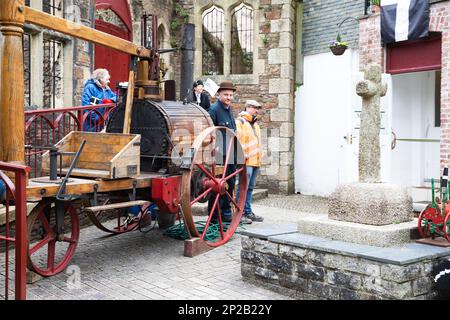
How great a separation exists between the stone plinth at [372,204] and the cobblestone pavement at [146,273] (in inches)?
35.9

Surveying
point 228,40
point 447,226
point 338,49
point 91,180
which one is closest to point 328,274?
point 447,226

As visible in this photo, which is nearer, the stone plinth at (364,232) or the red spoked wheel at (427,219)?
the stone plinth at (364,232)

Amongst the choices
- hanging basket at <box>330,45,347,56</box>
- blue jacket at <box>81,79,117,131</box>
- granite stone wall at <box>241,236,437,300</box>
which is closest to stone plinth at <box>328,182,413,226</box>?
granite stone wall at <box>241,236,437,300</box>

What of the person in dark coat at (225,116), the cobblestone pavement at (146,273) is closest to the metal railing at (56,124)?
the cobblestone pavement at (146,273)

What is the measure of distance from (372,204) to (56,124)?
448 cm

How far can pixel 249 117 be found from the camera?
8.75 metres

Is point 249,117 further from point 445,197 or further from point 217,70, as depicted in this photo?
point 217,70

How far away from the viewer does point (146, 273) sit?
578cm

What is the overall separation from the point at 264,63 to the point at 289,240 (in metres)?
8.15

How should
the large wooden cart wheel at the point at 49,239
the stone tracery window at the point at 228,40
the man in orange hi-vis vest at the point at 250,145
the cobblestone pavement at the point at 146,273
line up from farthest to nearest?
1. the stone tracery window at the point at 228,40
2. the man in orange hi-vis vest at the point at 250,145
3. the large wooden cart wheel at the point at 49,239
4. the cobblestone pavement at the point at 146,273

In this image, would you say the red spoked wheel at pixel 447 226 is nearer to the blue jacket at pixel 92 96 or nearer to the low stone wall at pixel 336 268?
the low stone wall at pixel 336 268

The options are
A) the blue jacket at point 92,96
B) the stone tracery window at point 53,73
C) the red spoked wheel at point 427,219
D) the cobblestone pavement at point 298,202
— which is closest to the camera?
the red spoked wheel at point 427,219

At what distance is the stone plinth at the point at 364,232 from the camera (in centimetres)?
479

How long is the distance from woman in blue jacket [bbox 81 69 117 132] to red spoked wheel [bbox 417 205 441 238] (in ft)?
16.4
